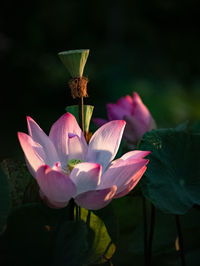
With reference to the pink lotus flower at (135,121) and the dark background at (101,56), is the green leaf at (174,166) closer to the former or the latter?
the pink lotus flower at (135,121)

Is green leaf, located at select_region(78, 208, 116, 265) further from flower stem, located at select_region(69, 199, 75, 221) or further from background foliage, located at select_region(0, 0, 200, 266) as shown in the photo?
background foliage, located at select_region(0, 0, 200, 266)

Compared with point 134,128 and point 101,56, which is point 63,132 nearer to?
point 134,128

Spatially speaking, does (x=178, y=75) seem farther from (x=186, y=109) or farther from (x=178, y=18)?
(x=186, y=109)

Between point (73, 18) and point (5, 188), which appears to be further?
point (73, 18)

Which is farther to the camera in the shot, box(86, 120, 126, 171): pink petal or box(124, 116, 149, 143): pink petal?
box(124, 116, 149, 143): pink petal

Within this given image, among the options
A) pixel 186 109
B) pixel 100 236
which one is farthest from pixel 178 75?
pixel 100 236

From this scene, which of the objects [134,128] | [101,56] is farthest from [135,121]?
[101,56]

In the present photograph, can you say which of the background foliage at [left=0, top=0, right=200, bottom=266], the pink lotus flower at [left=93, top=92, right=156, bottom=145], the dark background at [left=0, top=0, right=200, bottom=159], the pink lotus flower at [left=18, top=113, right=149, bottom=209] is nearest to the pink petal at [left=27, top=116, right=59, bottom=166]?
the pink lotus flower at [left=18, top=113, right=149, bottom=209]
